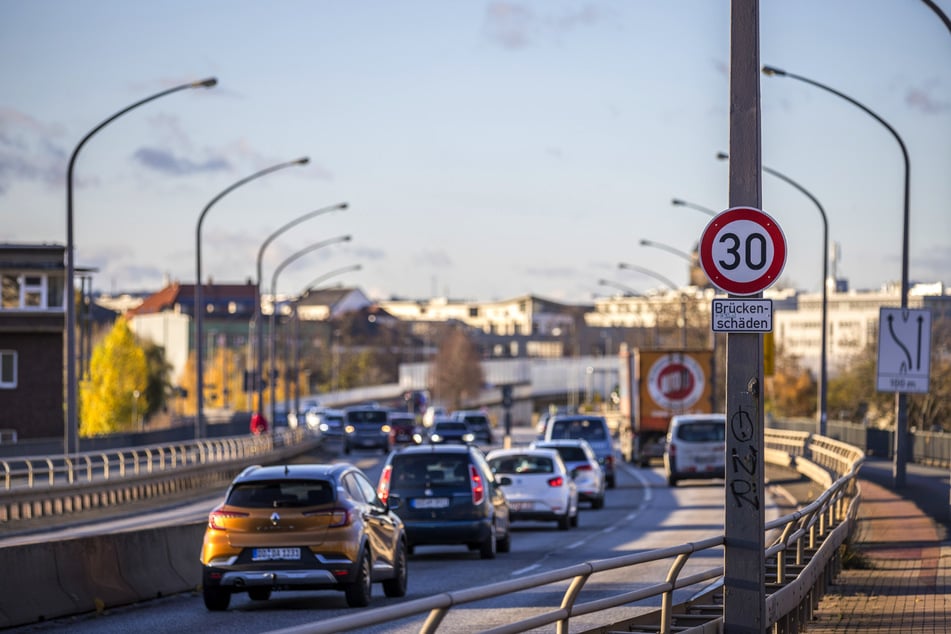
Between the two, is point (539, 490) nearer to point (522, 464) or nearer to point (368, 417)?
point (522, 464)

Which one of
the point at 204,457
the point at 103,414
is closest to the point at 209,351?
the point at 103,414

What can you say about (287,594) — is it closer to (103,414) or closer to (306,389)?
(103,414)

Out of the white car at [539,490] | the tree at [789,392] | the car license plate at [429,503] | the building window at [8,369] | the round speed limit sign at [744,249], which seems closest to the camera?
the round speed limit sign at [744,249]

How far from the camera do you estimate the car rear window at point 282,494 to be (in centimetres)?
1636

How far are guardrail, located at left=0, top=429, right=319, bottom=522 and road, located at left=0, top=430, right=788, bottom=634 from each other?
214 cm

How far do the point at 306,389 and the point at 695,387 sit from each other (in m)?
112

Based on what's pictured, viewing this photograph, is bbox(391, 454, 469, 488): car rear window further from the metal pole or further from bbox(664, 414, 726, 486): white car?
bbox(664, 414, 726, 486): white car

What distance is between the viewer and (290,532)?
637 inches

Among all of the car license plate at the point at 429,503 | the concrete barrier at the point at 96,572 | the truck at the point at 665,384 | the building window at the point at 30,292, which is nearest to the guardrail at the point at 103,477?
the truck at the point at 665,384

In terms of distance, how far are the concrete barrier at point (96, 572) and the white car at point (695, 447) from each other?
23.7m

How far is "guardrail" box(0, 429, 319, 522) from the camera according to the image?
118 ft

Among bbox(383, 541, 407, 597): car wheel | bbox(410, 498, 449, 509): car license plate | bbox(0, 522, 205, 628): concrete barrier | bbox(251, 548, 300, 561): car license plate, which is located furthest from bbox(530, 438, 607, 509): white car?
bbox(251, 548, 300, 561): car license plate

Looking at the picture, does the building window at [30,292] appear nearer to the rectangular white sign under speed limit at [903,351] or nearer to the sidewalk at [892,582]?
the rectangular white sign under speed limit at [903,351]

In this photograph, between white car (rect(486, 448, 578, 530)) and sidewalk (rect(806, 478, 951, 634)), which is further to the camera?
white car (rect(486, 448, 578, 530))
